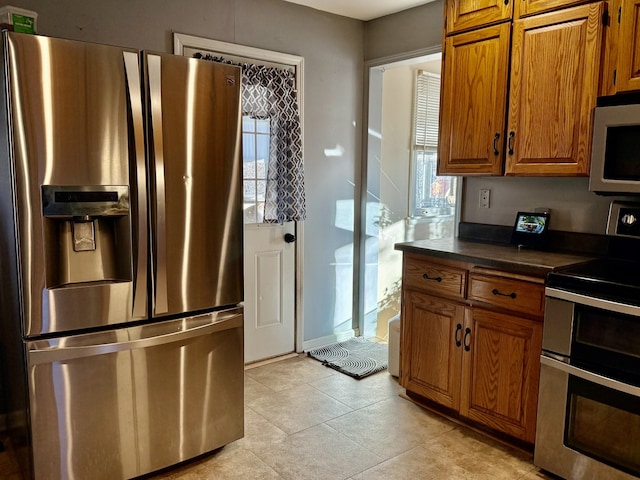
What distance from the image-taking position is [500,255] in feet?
8.18

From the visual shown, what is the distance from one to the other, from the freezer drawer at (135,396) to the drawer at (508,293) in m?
1.17

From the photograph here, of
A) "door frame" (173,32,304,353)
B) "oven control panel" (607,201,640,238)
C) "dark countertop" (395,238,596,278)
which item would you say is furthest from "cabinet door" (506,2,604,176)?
"door frame" (173,32,304,353)

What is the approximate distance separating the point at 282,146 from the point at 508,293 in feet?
5.66

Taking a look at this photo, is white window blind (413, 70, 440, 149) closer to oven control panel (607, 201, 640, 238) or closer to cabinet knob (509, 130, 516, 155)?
cabinet knob (509, 130, 516, 155)

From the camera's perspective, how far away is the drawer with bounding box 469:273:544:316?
2.25 metres

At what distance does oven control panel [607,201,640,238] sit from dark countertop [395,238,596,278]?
191 millimetres

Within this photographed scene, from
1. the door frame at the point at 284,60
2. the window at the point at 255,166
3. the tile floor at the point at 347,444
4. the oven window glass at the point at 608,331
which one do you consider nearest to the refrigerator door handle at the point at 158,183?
the tile floor at the point at 347,444

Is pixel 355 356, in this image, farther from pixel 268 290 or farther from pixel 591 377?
pixel 591 377

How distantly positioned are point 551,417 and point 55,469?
81.0 inches

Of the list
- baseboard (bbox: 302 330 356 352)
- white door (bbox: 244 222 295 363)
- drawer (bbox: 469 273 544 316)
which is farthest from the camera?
baseboard (bbox: 302 330 356 352)

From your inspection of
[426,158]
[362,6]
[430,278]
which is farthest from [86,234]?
[426,158]

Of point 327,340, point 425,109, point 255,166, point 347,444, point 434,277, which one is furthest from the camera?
point 425,109

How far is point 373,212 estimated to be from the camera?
3.98 meters

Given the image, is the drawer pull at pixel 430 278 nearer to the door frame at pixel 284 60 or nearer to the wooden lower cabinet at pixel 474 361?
the wooden lower cabinet at pixel 474 361
